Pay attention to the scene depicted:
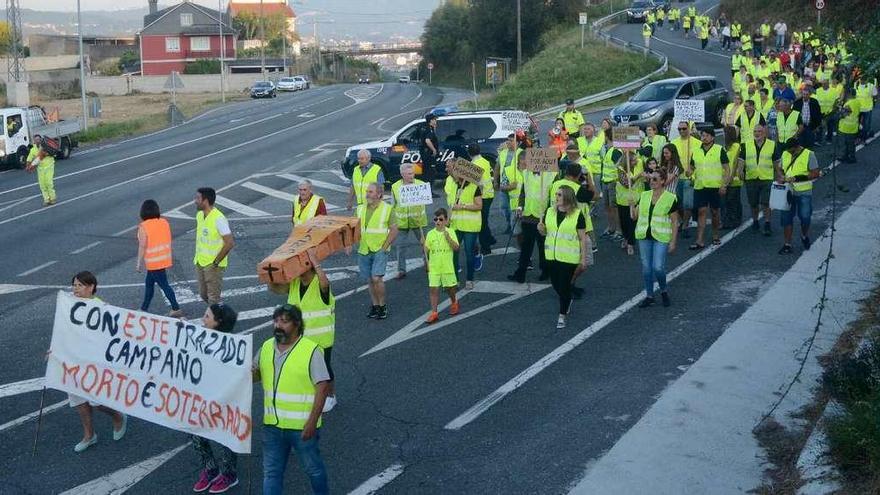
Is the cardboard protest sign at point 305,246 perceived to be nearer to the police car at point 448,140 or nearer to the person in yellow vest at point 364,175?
the person in yellow vest at point 364,175

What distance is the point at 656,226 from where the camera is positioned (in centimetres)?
1248

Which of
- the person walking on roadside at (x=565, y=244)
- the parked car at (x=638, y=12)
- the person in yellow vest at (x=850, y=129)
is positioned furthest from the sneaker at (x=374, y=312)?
the parked car at (x=638, y=12)

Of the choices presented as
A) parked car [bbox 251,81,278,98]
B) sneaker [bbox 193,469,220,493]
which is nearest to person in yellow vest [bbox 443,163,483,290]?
sneaker [bbox 193,469,220,493]

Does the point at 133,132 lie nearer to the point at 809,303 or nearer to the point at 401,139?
the point at 401,139

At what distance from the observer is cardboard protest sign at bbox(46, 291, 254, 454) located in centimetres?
768

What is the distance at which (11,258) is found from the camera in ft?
61.0

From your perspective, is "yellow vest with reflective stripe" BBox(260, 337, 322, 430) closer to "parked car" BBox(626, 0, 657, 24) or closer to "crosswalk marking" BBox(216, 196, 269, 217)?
"crosswalk marking" BBox(216, 196, 269, 217)

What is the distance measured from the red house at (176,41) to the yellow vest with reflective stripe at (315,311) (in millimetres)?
118264

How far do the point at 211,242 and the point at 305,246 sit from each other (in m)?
3.80

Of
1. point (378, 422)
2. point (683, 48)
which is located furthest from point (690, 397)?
point (683, 48)

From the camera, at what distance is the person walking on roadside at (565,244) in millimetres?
11984

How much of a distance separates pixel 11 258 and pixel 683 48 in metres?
43.0

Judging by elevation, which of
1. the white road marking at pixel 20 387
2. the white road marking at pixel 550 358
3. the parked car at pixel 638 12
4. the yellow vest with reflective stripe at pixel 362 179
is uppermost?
the parked car at pixel 638 12

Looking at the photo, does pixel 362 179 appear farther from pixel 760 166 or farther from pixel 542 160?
pixel 760 166
